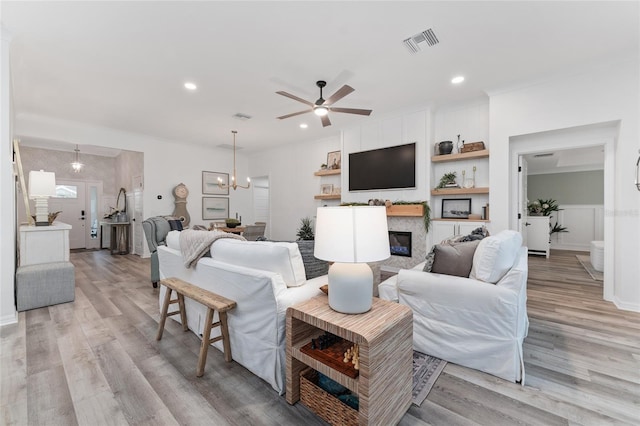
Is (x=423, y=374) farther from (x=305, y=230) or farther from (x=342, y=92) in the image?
(x=305, y=230)

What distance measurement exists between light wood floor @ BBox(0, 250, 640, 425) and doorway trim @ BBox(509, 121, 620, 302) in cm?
68

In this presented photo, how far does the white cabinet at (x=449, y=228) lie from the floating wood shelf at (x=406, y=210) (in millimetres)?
294

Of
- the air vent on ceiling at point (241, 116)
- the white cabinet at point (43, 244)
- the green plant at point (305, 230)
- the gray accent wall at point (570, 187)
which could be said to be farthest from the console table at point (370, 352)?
the gray accent wall at point (570, 187)

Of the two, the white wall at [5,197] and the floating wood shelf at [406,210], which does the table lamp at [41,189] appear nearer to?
the white wall at [5,197]

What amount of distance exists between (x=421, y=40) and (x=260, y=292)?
280cm

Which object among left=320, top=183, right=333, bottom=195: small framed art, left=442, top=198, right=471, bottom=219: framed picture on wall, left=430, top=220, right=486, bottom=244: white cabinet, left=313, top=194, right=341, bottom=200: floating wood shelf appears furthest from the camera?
left=320, top=183, right=333, bottom=195: small framed art

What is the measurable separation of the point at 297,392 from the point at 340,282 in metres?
0.73

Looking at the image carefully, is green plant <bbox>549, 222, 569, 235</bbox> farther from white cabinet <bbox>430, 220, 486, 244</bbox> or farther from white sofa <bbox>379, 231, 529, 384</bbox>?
white sofa <bbox>379, 231, 529, 384</bbox>

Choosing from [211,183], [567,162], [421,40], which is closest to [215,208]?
[211,183]

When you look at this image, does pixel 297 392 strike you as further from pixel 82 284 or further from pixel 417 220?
pixel 82 284

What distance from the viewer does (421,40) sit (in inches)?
107

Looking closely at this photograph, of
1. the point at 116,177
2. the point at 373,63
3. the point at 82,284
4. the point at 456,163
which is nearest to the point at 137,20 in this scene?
the point at 373,63

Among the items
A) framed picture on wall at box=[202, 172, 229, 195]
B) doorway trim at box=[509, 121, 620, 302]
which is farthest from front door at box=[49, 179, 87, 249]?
doorway trim at box=[509, 121, 620, 302]

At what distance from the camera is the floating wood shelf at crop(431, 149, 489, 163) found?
4.04m
